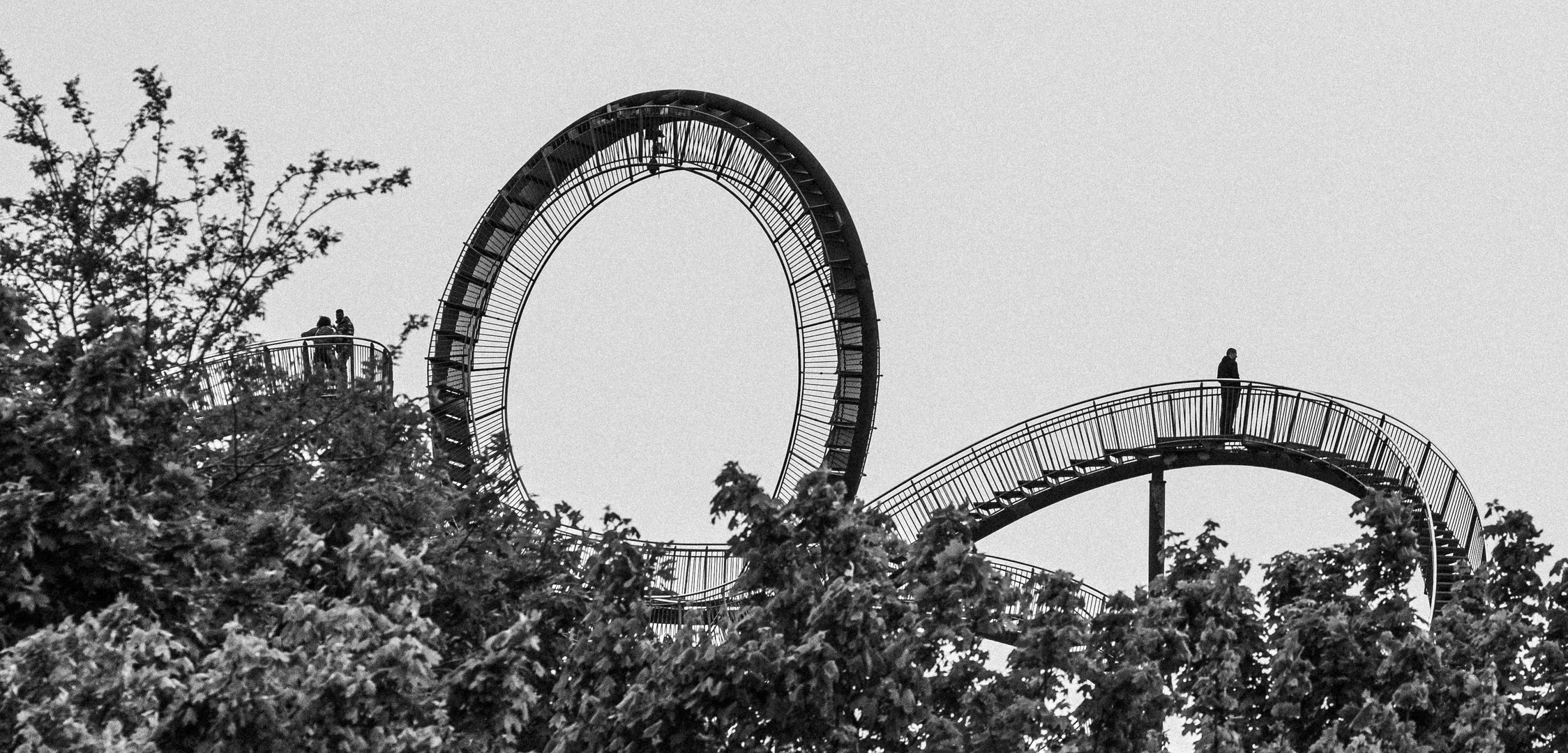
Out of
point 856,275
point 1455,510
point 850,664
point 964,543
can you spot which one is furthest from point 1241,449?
point 850,664

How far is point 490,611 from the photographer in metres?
22.6

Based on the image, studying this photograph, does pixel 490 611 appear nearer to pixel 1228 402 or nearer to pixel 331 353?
pixel 331 353

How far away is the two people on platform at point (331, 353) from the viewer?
1065 inches

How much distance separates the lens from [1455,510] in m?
31.2

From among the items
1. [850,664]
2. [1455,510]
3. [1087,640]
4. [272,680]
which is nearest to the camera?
[272,680]

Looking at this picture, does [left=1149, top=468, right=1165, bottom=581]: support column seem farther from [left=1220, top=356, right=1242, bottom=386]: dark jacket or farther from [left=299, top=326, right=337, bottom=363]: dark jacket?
[left=299, top=326, right=337, bottom=363]: dark jacket

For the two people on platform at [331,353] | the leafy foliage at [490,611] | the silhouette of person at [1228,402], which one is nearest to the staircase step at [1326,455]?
the silhouette of person at [1228,402]

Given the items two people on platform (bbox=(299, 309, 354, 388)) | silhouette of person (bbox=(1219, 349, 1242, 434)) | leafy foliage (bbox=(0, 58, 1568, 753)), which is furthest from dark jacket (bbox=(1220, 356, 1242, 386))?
two people on platform (bbox=(299, 309, 354, 388))

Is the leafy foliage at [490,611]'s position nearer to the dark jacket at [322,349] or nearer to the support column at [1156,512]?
the dark jacket at [322,349]

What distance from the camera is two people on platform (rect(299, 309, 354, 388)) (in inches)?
1065

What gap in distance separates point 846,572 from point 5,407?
691 cm

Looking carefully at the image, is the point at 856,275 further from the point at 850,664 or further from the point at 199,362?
the point at 850,664

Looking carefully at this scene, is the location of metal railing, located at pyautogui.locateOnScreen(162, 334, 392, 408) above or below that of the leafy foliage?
above

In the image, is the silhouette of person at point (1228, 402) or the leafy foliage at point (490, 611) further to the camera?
the silhouette of person at point (1228, 402)
